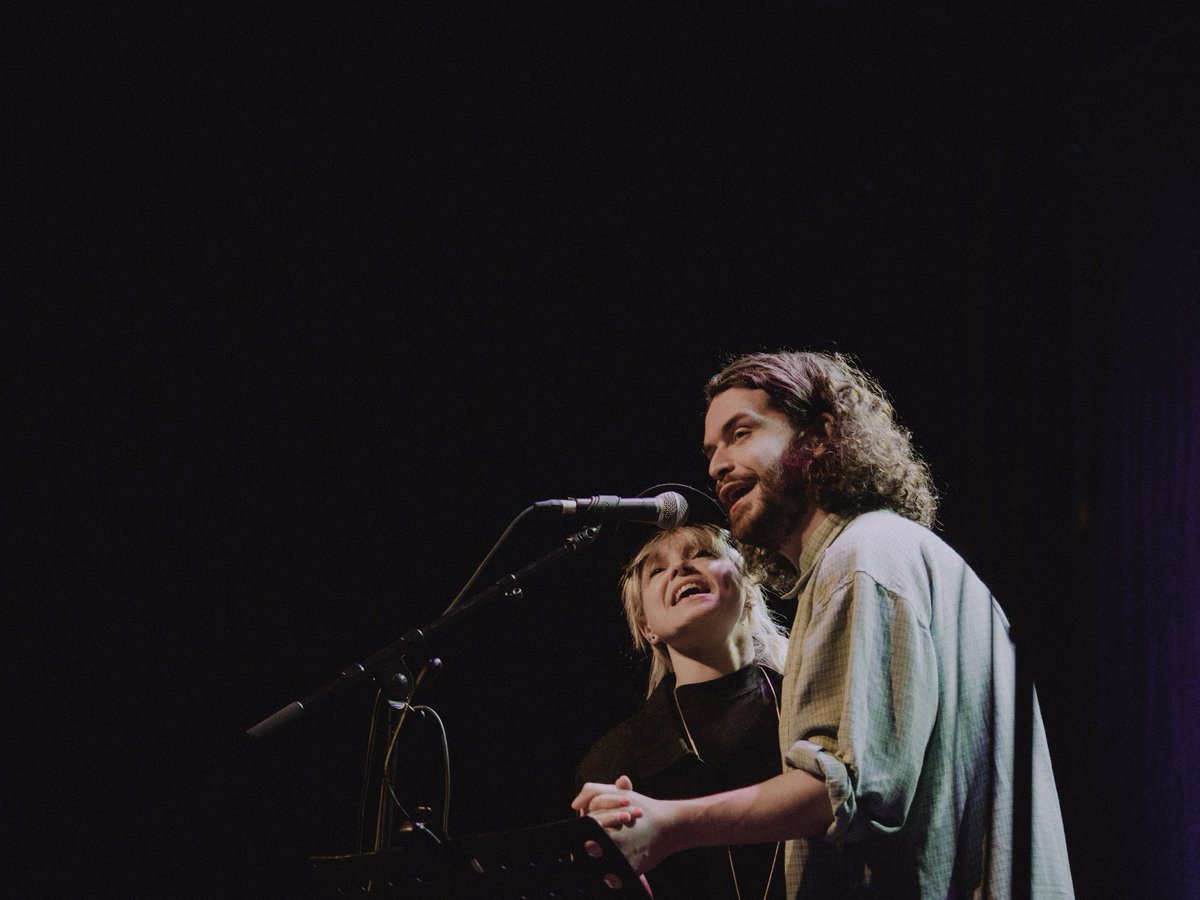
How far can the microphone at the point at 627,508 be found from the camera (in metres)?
2.54

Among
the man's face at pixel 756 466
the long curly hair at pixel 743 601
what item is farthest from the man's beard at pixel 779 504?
the long curly hair at pixel 743 601

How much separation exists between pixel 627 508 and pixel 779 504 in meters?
0.37

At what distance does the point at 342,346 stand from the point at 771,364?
1.48 meters

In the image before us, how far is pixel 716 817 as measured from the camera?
1800 mm

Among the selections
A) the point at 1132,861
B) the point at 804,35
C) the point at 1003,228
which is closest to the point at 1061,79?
the point at 1003,228

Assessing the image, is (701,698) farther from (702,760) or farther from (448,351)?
(448,351)

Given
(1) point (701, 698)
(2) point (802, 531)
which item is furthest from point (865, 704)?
(1) point (701, 698)

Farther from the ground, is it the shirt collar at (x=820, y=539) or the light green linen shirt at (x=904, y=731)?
the shirt collar at (x=820, y=539)

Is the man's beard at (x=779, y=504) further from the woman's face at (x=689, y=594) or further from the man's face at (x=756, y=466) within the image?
the woman's face at (x=689, y=594)

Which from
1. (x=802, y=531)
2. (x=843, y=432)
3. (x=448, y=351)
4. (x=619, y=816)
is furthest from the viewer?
(x=448, y=351)

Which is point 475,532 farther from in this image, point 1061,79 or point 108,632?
point 1061,79

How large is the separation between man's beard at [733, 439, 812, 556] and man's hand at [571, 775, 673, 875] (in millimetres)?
874

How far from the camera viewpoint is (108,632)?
304 centimetres

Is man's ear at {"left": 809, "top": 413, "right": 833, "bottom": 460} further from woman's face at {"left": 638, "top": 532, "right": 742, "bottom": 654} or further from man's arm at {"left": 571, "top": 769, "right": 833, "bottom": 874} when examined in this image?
man's arm at {"left": 571, "top": 769, "right": 833, "bottom": 874}
